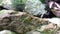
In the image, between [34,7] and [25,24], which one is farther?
[34,7]

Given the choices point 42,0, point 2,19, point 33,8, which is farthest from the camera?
point 42,0

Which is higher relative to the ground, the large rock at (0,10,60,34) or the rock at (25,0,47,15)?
the rock at (25,0,47,15)

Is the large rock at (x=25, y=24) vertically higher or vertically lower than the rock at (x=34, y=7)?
lower

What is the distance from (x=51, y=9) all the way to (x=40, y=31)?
1.49ft

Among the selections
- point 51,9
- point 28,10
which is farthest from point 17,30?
point 51,9

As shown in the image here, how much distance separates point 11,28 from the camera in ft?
6.17

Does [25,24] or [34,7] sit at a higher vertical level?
[34,7]

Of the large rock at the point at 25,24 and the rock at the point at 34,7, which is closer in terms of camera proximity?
the large rock at the point at 25,24

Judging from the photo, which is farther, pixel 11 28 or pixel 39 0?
pixel 39 0

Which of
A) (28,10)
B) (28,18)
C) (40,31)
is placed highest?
(28,10)

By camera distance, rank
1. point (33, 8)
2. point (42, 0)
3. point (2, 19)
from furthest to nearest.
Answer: point (42, 0) < point (33, 8) < point (2, 19)

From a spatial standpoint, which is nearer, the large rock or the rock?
the large rock

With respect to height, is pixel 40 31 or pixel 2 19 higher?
pixel 2 19

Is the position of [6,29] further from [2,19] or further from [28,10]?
[28,10]
